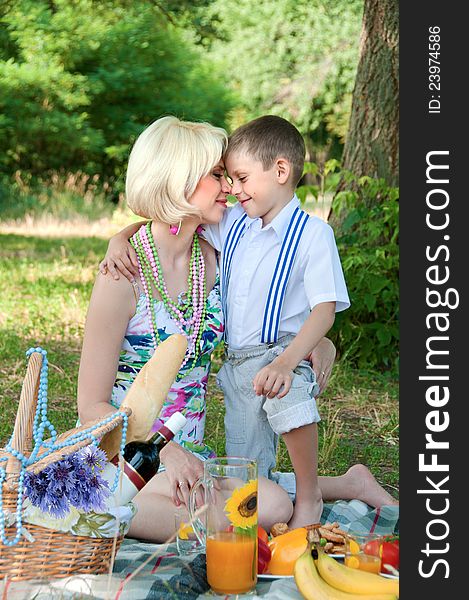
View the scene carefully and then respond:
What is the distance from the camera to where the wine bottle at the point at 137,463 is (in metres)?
2.54

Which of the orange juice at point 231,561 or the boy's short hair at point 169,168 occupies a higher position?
the boy's short hair at point 169,168

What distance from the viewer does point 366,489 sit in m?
3.71

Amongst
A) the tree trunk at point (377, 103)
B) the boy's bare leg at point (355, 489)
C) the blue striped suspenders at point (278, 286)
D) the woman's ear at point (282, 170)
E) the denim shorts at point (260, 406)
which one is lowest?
the boy's bare leg at point (355, 489)

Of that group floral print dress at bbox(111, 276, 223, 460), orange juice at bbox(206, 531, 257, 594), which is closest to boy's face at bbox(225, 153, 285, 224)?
floral print dress at bbox(111, 276, 223, 460)

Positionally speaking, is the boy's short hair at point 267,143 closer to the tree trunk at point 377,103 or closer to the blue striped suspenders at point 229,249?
the blue striped suspenders at point 229,249

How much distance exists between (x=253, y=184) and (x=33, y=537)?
1.39m

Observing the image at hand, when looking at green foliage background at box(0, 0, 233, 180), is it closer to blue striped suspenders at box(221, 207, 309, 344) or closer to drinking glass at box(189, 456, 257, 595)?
blue striped suspenders at box(221, 207, 309, 344)

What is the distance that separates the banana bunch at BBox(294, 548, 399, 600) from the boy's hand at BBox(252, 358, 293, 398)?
22.1 inches

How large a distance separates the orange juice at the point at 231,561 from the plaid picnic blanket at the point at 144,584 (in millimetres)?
40

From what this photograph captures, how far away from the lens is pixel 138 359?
3.28m

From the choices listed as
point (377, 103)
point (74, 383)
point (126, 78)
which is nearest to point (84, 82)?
point (126, 78)

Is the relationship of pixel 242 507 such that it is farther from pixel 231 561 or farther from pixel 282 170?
pixel 282 170

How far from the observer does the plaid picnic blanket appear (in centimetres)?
244

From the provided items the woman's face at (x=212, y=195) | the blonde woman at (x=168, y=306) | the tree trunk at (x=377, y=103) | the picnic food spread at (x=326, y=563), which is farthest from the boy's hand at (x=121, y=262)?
the tree trunk at (x=377, y=103)
